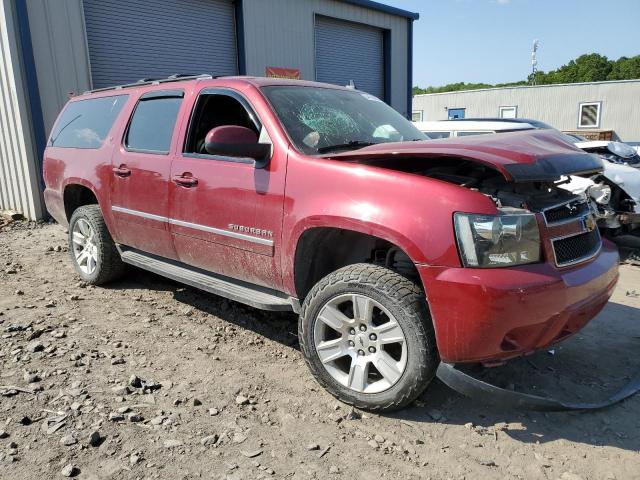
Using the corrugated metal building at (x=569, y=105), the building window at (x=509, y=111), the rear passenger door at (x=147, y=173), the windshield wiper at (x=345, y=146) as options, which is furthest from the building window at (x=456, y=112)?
the windshield wiper at (x=345, y=146)

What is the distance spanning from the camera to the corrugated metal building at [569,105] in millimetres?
25484

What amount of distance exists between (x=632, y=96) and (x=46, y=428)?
2889cm

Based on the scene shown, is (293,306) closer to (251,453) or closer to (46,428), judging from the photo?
(251,453)

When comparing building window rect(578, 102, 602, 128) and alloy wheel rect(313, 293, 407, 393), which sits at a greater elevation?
building window rect(578, 102, 602, 128)

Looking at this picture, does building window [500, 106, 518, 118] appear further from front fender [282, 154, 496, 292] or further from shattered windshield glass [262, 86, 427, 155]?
front fender [282, 154, 496, 292]

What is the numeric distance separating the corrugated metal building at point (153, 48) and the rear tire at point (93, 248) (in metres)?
3.98

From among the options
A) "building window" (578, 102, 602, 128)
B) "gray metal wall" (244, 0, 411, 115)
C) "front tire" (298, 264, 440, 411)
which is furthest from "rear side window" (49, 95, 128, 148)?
"building window" (578, 102, 602, 128)

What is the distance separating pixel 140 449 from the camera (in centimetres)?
265

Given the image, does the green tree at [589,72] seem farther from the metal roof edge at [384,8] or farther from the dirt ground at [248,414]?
the dirt ground at [248,414]

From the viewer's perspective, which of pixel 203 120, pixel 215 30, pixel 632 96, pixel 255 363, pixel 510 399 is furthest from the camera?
pixel 632 96

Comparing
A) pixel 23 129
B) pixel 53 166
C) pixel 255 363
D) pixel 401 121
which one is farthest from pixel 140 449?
pixel 23 129

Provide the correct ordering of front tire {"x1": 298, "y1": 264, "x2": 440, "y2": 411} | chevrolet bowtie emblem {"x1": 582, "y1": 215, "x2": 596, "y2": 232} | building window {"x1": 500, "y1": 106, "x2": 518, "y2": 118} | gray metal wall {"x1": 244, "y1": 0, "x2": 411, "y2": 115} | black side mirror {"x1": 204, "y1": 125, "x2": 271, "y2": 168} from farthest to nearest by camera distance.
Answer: building window {"x1": 500, "y1": 106, "x2": 518, "y2": 118}
gray metal wall {"x1": 244, "y1": 0, "x2": 411, "y2": 115}
black side mirror {"x1": 204, "y1": 125, "x2": 271, "y2": 168}
chevrolet bowtie emblem {"x1": 582, "y1": 215, "x2": 596, "y2": 232}
front tire {"x1": 298, "y1": 264, "x2": 440, "y2": 411}

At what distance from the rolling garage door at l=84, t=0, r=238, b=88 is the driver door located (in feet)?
21.8

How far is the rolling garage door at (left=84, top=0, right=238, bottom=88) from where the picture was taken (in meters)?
9.56
